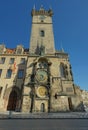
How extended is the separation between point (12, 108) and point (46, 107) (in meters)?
8.69

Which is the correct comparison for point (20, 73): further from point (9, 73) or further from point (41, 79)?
point (41, 79)

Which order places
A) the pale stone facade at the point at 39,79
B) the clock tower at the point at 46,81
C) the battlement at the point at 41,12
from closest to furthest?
the clock tower at the point at 46,81
the pale stone facade at the point at 39,79
the battlement at the point at 41,12

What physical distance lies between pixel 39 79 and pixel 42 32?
49.3ft

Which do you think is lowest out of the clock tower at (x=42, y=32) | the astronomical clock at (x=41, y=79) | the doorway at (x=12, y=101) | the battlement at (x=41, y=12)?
the doorway at (x=12, y=101)

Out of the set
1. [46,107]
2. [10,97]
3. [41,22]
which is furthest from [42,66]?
[41,22]

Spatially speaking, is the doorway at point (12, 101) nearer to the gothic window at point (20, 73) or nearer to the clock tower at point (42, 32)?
the gothic window at point (20, 73)

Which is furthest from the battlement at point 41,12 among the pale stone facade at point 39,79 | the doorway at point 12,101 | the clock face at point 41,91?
the doorway at point 12,101

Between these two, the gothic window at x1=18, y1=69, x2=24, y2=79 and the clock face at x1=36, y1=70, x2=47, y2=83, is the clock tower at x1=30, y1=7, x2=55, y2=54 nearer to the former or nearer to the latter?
the gothic window at x1=18, y1=69, x2=24, y2=79

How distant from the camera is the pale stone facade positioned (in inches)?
Result: 814

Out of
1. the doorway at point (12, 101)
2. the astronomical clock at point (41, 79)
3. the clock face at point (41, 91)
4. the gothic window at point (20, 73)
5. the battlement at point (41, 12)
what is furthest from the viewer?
the battlement at point (41, 12)

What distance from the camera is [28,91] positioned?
21438 millimetres

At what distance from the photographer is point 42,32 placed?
31312 millimetres

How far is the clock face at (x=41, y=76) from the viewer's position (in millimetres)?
22547

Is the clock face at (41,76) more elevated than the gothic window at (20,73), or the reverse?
the gothic window at (20,73)
